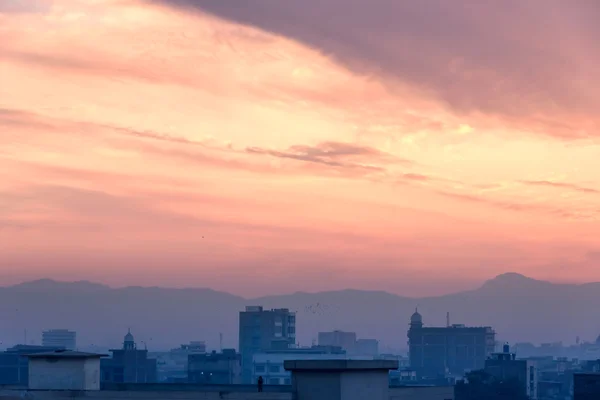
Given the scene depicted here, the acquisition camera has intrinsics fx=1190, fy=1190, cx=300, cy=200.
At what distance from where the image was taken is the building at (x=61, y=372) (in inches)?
2295

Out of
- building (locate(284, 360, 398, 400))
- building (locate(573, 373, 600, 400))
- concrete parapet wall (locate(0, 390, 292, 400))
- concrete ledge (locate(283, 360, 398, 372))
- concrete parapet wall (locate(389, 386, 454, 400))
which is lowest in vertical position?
building (locate(573, 373, 600, 400))

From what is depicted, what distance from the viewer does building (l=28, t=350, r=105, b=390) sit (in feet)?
191

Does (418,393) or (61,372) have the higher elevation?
(61,372)

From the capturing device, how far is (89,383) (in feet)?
193

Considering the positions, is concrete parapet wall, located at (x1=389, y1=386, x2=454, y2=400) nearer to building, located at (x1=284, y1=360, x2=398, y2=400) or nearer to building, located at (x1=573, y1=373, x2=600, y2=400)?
building, located at (x1=284, y1=360, x2=398, y2=400)

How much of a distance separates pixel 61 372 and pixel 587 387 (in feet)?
281

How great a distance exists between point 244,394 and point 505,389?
151 m

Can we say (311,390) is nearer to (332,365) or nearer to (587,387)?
(332,365)

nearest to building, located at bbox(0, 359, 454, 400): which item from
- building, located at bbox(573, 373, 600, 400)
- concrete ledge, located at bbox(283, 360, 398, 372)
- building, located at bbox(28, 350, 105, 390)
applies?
concrete ledge, located at bbox(283, 360, 398, 372)

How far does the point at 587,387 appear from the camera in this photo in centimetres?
13138

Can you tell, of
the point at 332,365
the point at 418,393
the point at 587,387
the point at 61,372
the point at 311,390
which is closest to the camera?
the point at 332,365

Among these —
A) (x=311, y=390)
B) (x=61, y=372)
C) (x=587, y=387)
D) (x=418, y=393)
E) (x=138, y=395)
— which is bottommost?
(x=587, y=387)

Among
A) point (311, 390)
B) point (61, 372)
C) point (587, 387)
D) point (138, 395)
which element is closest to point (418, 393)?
point (311, 390)

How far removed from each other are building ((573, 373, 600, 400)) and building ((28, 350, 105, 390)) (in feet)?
274
